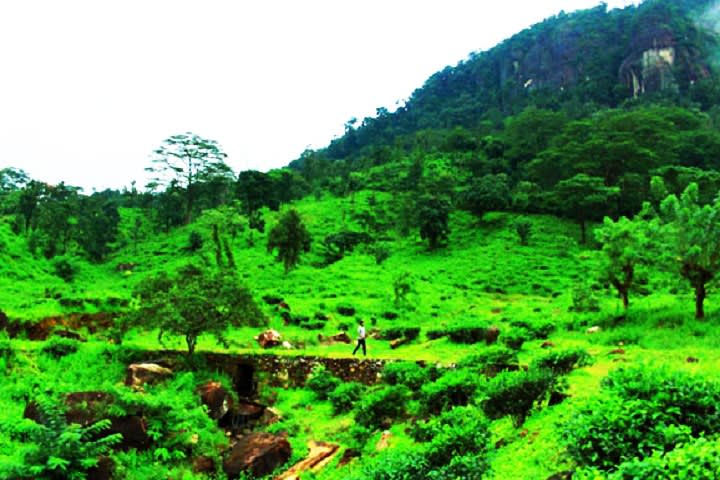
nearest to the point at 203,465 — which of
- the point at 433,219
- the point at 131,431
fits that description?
the point at 131,431

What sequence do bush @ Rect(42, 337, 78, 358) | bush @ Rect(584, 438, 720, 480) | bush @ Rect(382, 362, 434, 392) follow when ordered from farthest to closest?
bush @ Rect(42, 337, 78, 358) → bush @ Rect(382, 362, 434, 392) → bush @ Rect(584, 438, 720, 480)

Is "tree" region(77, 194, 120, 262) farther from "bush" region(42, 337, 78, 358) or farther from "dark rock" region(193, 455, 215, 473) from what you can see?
"dark rock" region(193, 455, 215, 473)

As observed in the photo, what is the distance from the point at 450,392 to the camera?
1359 centimetres

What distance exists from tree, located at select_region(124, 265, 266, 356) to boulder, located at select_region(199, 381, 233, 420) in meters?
2.35

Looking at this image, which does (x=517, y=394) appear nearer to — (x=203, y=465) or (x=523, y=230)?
(x=203, y=465)

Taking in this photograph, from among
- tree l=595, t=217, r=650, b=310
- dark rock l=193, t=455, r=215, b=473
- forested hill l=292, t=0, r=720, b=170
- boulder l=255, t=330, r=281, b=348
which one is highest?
forested hill l=292, t=0, r=720, b=170

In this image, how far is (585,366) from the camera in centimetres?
1462

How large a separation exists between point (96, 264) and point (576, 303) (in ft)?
145

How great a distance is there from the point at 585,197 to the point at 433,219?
13.5 metres

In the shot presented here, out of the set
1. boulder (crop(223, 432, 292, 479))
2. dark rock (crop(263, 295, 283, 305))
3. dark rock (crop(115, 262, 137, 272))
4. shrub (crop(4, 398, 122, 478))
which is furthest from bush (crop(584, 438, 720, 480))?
dark rock (crop(115, 262, 137, 272))

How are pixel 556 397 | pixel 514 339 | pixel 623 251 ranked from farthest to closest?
1. pixel 623 251
2. pixel 514 339
3. pixel 556 397

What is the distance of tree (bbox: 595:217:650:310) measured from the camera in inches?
860

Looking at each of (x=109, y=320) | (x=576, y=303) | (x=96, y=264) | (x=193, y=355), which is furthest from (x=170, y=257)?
(x=576, y=303)

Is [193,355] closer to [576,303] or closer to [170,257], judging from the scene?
[576,303]
